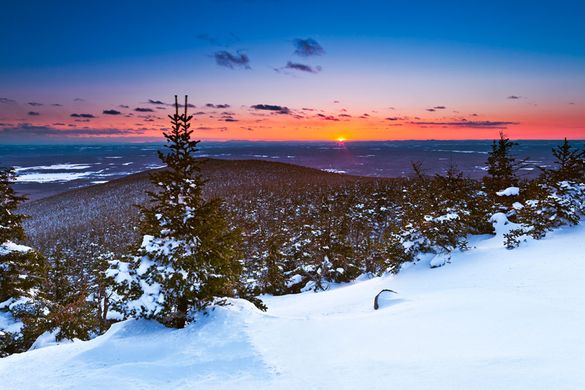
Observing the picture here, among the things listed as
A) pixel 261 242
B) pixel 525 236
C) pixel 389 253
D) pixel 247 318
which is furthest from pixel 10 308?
pixel 261 242

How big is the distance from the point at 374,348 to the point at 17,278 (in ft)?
51.0

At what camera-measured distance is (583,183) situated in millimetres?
18531

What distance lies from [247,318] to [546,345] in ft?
23.4

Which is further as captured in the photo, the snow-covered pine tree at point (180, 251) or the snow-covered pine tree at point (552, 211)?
the snow-covered pine tree at point (552, 211)

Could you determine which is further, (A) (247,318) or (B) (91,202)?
(B) (91,202)

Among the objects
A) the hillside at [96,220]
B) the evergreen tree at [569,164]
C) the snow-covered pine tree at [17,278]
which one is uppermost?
the evergreen tree at [569,164]

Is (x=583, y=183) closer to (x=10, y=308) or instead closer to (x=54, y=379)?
(x=54, y=379)

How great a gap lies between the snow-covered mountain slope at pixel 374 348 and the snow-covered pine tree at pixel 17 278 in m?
4.88

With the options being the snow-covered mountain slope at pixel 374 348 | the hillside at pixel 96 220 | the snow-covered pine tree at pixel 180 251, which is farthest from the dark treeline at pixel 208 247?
the hillside at pixel 96 220

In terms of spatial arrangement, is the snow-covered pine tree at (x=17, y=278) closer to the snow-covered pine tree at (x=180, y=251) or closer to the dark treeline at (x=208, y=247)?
the dark treeline at (x=208, y=247)

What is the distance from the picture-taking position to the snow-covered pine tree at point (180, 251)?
32.7 ft

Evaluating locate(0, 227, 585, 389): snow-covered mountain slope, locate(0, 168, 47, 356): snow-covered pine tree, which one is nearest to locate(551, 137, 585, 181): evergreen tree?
locate(0, 227, 585, 389): snow-covered mountain slope

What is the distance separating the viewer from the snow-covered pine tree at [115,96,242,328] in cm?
995

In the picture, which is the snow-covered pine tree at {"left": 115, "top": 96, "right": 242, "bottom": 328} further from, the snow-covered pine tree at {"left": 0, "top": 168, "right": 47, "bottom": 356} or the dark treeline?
the snow-covered pine tree at {"left": 0, "top": 168, "right": 47, "bottom": 356}
